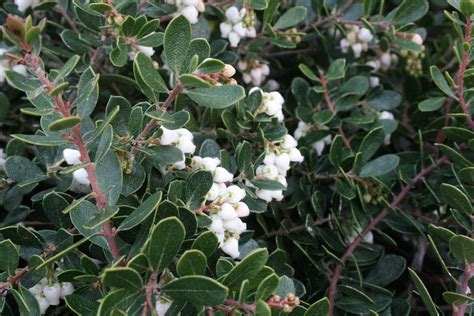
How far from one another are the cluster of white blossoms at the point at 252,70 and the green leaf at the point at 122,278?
2.67ft

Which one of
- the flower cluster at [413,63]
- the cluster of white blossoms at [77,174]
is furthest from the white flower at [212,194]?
the flower cluster at [413,63]

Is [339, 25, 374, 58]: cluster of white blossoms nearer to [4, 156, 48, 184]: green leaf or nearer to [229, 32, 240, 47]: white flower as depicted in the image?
[229, 32, 240, 47]: white flower

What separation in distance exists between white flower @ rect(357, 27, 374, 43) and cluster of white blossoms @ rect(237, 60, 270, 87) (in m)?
0.26

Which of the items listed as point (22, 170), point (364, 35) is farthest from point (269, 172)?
point (364, 35)

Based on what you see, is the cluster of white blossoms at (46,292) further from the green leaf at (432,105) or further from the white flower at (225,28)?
the green leaf at (432,105)

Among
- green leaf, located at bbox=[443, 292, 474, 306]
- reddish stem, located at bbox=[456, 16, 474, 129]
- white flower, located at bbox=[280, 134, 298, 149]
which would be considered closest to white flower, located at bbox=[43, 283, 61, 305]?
white flower, located at bbox=[280, 134, 298, 149]

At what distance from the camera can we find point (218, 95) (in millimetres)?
978

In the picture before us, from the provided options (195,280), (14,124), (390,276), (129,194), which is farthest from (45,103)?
(390,276)

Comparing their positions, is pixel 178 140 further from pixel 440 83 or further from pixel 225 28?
pixel 440 83

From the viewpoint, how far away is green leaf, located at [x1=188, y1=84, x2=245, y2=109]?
96cm

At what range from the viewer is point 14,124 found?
59.4 inches

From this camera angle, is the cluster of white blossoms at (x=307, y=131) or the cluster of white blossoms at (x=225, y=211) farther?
the cluster of white blossoms at (x=307, y=131)

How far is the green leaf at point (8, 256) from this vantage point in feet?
3.31

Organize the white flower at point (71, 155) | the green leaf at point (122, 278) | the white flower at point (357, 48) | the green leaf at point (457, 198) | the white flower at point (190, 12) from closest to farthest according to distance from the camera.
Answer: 1. the green leaf at point (122, 278)
2. the white flower at point (71, 155)
3. the green leaf at point (457, 198)
4. the white flower at point (190, 12)
5. the white flower at point (357, 48)
